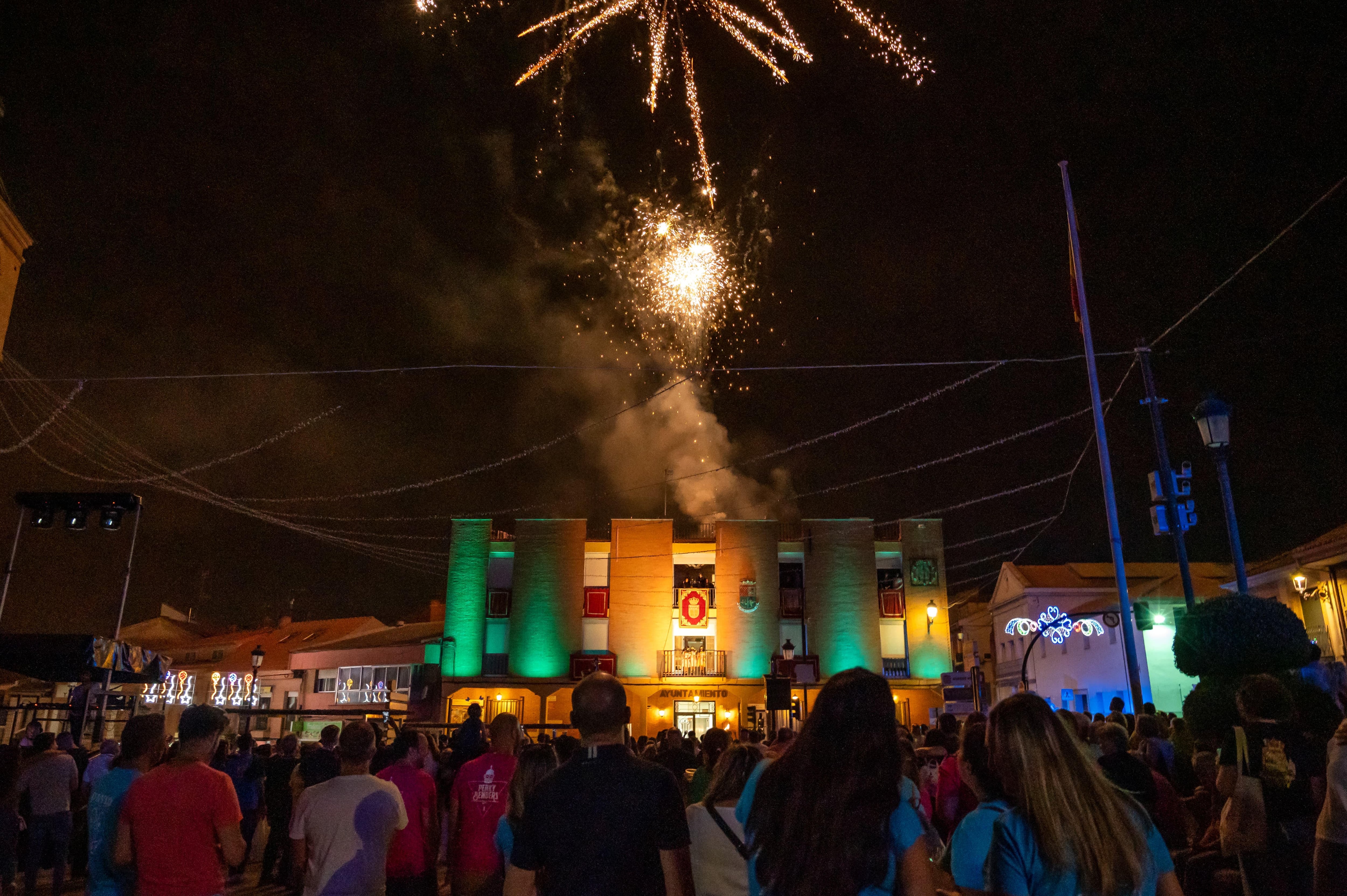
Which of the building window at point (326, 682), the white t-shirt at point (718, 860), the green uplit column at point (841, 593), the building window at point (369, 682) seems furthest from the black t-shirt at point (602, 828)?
the building window at point (326, 682)

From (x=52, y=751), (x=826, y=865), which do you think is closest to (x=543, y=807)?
(x=826, y=865)

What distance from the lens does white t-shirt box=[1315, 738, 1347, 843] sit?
430cm

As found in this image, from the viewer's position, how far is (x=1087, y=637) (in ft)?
137

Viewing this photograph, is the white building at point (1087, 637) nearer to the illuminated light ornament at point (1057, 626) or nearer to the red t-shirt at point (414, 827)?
the illuminated light ornament at point (1057, 626)

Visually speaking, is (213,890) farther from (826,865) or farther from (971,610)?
(971,610)

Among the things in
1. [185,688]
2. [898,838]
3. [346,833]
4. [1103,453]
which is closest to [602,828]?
[898,838]

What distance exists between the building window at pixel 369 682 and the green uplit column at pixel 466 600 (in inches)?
125

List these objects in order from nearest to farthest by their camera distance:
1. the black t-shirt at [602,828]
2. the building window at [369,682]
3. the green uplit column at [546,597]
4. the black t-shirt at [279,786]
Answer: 1. the black t-shirt at [602,828]
2. the black t-shirt at [279,786]
3. the green uplit column at [546,597]
4. the building window at [369,682]

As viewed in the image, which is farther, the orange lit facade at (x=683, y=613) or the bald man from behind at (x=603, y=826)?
the orange lit facade at (x=683, y=613)

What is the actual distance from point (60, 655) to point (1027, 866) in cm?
1759

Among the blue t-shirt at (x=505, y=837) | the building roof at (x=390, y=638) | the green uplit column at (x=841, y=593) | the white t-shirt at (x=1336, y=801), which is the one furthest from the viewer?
the building roof at (x=390, y=638)

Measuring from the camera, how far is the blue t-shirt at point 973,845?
9.55 ft

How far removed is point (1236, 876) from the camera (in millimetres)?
5809

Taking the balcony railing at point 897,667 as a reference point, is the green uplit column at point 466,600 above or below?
above
